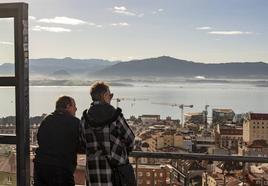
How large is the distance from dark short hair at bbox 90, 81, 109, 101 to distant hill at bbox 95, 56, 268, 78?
126 metres

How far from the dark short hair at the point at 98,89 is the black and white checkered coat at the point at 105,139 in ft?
0.23

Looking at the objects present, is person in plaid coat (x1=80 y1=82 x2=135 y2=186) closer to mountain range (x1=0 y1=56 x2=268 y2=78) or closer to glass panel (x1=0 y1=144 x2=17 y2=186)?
glass panel (x1=0 y1=144 x2=17 y2=186)

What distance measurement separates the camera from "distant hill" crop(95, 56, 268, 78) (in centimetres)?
13223

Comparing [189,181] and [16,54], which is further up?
[16,54]

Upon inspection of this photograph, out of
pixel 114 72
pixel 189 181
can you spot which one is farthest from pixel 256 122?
pixel 114 72

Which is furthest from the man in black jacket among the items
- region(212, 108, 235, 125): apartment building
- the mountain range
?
the mountain range

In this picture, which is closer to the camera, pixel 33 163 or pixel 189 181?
pixel 33 163

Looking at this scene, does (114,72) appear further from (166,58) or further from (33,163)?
(33,163)

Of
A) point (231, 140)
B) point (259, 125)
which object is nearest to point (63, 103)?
point (231, 140)

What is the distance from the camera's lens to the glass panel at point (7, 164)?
4.35 m

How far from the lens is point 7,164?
4.37 metres

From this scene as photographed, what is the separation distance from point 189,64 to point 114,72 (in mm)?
27622

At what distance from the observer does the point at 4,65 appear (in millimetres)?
4344

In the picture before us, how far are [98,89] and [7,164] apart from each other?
118 cm
